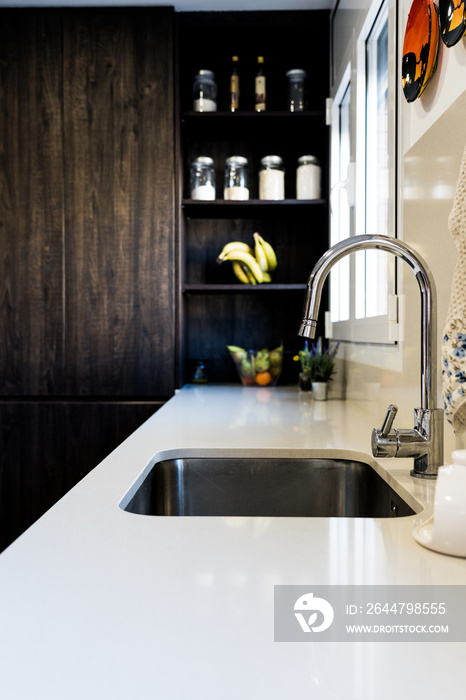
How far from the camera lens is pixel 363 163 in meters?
1.89

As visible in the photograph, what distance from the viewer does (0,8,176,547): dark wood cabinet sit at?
2.44m

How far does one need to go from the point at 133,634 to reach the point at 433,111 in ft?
3.25

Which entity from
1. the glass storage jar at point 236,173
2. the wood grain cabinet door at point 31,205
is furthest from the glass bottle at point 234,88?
the wood grain cabinet door at point 31,205

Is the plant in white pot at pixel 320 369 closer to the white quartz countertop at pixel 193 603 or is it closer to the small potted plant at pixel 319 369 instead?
the small potted plant at pixel 319 369

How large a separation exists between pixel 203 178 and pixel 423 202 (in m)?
1.55

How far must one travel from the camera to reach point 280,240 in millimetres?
2783

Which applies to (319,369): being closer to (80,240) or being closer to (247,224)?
(247,224)

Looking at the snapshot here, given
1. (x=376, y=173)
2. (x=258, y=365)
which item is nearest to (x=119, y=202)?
(x=258, y=365)

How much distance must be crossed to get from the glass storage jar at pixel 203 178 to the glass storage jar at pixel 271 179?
21 cm

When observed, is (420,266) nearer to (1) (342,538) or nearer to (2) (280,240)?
(1) (342,538)

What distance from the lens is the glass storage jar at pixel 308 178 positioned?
252 cm

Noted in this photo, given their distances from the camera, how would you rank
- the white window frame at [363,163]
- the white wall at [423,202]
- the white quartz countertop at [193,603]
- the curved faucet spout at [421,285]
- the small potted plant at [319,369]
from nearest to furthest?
the white quartz countertop at [193,603], the curved faucet spout at [421,285], the white wall at [423,202], the white window frame at [363,163], the small potted plant at [319,369]

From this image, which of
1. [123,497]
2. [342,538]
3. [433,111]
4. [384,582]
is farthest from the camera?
[433,111]

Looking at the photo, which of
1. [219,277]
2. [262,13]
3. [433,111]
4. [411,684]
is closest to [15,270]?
[219,277]
